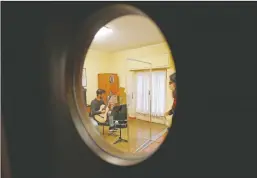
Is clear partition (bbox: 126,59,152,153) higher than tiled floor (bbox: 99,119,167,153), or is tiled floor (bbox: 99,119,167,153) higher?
clear partition (bbox: 126,59,152,153)

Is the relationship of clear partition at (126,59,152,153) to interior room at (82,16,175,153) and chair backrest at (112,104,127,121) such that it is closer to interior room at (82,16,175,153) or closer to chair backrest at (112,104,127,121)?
interior room at (82,16,175,153)

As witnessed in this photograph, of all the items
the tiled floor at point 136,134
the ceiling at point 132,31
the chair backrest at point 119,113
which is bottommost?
the tiled floor at point 136,134

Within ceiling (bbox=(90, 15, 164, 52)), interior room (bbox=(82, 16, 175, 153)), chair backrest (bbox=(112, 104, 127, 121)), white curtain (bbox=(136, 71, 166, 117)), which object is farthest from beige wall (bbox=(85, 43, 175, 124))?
chair backrest (bbox=(112, 104, 127, 121))

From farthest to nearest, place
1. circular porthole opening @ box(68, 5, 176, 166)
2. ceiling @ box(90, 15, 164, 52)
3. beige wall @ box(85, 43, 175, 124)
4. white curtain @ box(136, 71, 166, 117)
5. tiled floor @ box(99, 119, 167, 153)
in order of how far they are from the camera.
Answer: white curtain @ box(136, 71, 166, 117) → beige wall @ box(85, 43, 175, 124) → tiled floor @ box(99, 119, 167, 153) → ceiling @ box(90, 15, 164, 52) → circular porthole opening @ box(68, 5, 176, 166)

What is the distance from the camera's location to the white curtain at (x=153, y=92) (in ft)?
15.6

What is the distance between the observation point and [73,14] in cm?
85

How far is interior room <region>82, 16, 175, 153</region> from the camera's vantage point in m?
3.85

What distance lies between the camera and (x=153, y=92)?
194 inches

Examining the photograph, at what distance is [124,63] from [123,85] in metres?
0.63

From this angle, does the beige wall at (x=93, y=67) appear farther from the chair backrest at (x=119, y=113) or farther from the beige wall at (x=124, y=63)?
the chair backrest at (x=119, y=113)

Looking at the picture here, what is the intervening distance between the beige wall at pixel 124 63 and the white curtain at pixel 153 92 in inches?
6.7

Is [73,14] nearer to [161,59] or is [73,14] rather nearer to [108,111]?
[108,111]

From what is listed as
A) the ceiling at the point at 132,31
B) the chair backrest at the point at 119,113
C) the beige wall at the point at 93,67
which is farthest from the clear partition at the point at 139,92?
the chair backrest at the point at 119,113

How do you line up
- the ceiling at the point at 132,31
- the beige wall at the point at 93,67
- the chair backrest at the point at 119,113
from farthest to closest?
the beige wall at the point at 93,67
the chair backrest at the point at 119,113
the ceiling at the point at 132,31
